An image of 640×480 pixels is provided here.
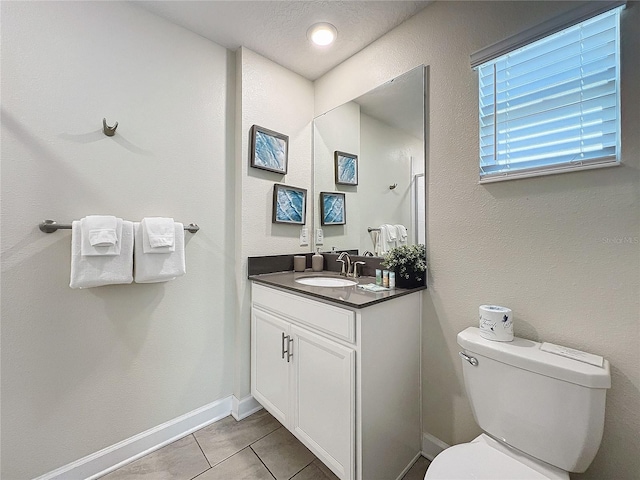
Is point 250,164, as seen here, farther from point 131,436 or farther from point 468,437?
point 468,437

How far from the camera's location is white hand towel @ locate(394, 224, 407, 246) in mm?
1638

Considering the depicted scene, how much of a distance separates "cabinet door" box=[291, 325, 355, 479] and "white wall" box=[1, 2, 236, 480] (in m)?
0.69

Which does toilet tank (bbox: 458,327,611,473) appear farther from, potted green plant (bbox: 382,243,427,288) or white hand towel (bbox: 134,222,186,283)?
white hand towel (bbox: 134,222,186,283)

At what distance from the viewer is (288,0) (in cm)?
149

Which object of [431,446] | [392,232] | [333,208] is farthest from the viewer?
[333,208]

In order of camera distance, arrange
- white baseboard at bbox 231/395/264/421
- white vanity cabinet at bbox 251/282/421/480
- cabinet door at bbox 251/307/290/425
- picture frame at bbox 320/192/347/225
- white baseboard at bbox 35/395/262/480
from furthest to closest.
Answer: picture frame at bbox 320/192/347/225
white baseboard at bbox 231/395/264/421
cabinet door at bbox 251/307/290/425
white baseboard at bbox 35/395/262/480
white vanity cabinet at bbox 251/282/421/480

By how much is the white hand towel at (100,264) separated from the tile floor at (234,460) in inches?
39.2

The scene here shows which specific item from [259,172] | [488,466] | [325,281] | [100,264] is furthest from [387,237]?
[100,264]

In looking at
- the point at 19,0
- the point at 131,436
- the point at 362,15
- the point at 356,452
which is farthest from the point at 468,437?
the point at 19,0

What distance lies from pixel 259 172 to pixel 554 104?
163cm

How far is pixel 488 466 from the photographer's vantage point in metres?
0.95

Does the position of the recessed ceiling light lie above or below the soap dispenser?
above

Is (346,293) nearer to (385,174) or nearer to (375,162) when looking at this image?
(385,174)

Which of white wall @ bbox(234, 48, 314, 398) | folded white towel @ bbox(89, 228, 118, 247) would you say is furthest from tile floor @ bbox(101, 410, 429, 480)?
folded white towel @ bbox(89, 228, 118, 247)
